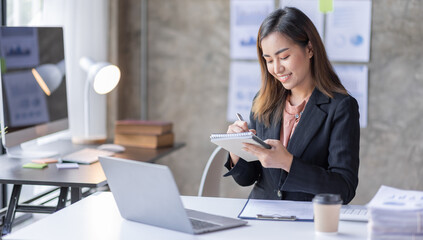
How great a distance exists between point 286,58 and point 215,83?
205cm

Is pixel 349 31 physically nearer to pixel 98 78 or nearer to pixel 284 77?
pixel 98 78

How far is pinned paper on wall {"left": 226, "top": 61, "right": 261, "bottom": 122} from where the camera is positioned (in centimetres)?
402

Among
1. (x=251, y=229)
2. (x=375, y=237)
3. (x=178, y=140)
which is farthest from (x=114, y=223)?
(x=178, y=140)

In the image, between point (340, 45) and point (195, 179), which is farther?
point (195, 179)

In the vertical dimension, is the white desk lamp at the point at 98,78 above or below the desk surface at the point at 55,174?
above

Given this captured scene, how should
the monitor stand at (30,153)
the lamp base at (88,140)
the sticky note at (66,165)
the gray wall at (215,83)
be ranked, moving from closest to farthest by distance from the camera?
1. the sticky note at (66,165)
2. the monitor stand at (30,153)
3. the lamp base at (88,140)
4. the gray wall at (215,83)

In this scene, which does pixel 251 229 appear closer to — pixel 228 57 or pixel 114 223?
pixel 114 223

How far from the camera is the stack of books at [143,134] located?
3.16m

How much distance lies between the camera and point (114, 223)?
65.4 inches

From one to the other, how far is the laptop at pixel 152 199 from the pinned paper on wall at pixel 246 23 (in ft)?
7.93

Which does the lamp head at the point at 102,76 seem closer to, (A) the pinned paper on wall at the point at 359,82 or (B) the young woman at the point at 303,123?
(B) the young woman at the point at 303,123

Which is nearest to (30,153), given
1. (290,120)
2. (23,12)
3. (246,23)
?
(23,12)

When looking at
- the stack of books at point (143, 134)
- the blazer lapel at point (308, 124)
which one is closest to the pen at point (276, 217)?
the blazer lapel at point (308, 124)

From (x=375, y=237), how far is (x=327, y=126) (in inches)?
25.7
